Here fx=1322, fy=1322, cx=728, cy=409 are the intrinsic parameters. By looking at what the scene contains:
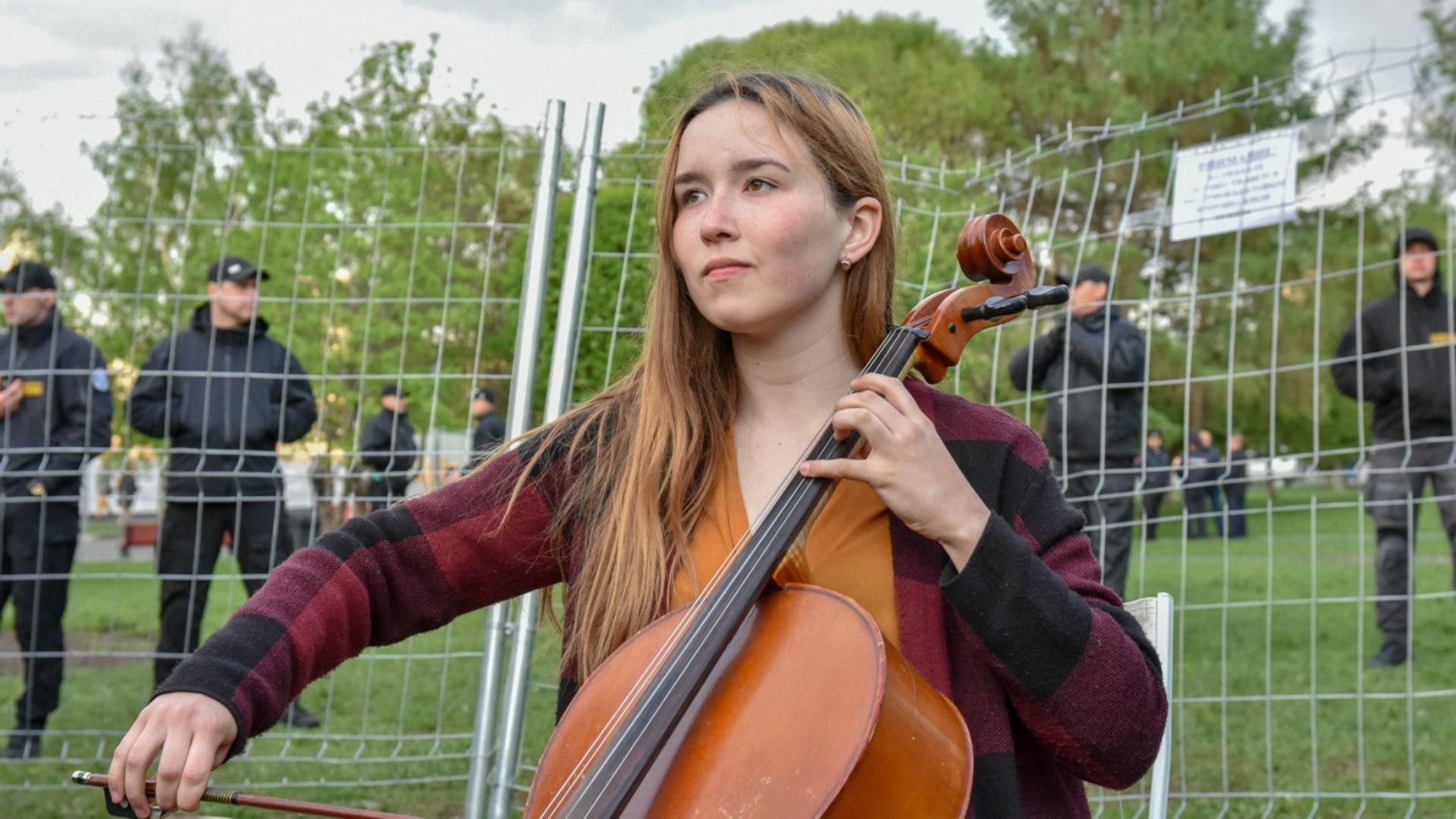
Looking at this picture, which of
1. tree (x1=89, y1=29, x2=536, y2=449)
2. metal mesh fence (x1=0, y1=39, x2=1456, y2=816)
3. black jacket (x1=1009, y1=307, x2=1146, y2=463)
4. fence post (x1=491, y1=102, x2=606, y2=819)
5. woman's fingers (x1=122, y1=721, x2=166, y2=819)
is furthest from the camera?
black jacket (x1=1009, y1=307, x2=1146, y2=463)

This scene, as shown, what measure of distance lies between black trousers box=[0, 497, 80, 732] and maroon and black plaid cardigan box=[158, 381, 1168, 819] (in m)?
3.94

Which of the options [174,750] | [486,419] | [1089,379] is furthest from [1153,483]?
[174,750]

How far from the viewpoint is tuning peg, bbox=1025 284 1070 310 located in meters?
1.79

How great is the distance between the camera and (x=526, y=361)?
3.61 metres

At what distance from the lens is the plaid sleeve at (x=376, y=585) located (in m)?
1.59

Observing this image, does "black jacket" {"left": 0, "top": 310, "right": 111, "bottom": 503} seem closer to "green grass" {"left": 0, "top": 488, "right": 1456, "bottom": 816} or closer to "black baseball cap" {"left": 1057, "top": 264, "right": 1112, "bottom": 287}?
"green grass" {"left": 0, "top": 488, "right": 1456, "bottom": 816}

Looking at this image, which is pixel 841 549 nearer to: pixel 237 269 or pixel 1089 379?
pixel 237 269

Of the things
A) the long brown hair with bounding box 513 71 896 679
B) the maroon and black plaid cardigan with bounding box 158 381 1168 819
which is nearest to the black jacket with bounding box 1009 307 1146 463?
the long brown hair with bounding box 513 71 896 679

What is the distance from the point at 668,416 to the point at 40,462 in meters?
4.46

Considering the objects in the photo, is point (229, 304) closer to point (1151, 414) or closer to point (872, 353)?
point (872, 353)

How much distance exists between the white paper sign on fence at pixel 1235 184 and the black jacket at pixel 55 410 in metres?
4.07

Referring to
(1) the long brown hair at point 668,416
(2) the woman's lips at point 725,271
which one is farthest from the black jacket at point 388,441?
(2) the woman's lips at point 725,271

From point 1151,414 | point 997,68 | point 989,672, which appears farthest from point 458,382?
point 997,68

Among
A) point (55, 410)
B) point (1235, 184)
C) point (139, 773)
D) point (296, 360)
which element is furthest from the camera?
point (296, 360)
